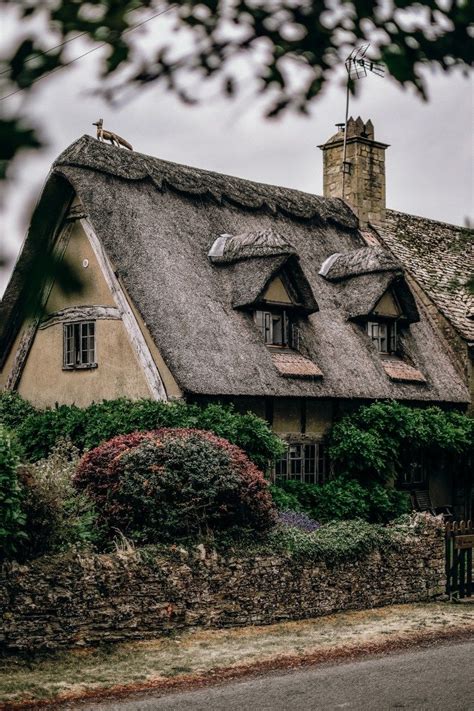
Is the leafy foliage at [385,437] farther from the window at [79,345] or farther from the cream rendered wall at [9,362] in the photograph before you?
the cream rendered wall at [9,362]

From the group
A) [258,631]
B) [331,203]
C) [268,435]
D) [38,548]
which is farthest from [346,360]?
[38,548]

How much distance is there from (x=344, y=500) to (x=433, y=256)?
9.79 meters

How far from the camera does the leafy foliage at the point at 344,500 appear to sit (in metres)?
19.0

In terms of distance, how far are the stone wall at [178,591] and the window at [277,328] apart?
621 centimetres

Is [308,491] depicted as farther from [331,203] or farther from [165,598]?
[331,203]

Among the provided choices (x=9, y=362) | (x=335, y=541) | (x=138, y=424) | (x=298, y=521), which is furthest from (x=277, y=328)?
(x=335, y=541)

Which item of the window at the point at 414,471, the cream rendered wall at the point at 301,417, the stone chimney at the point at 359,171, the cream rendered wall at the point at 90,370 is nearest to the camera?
the cream rendered wall at the point at 90,370

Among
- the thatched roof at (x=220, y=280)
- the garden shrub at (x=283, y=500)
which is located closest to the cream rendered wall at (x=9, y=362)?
the thatched roof at (x=220, y=280)

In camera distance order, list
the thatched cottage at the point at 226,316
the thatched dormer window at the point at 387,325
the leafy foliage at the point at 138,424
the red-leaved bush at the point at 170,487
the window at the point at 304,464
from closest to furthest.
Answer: the red-leaved bush at the point at 170,487
the leafy foliage at the point at 138,424
the thatched cottage at the point at 226,316
the window at the point at 304,464
the thatched dormer window at the point at 387,325

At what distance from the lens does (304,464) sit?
2016cm

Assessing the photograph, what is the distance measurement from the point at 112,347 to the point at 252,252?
3.59 metres

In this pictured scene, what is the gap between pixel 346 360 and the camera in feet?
68.6

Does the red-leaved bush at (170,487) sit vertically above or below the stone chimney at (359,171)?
below

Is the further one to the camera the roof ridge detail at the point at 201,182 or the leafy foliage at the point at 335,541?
the roof ridge detail at the point at 201,182
